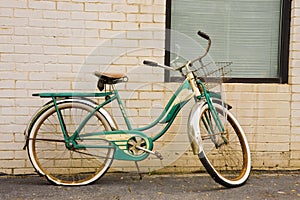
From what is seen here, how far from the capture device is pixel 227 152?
454 cm

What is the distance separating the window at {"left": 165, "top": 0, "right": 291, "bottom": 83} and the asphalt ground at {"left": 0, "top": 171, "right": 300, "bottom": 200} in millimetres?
1039

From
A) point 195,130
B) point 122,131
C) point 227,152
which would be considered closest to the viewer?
point 195,130

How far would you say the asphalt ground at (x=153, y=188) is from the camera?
374 cm

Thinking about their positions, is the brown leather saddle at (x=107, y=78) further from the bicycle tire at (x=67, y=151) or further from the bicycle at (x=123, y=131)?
the bicycle tire at (x=67, y=151)

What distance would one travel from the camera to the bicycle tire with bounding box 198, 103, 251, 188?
3.91 meters

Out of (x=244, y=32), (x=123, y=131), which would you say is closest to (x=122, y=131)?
(x=123, y=131)

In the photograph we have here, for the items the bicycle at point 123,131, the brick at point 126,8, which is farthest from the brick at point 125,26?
the bicycle at point 123,131

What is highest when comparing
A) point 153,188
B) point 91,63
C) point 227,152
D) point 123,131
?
point 91,63

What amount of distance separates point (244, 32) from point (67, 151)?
2208 millimetres

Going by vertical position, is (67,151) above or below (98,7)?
below

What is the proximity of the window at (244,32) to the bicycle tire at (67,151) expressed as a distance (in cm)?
101

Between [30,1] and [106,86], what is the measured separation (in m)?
1.09

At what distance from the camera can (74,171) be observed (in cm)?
439

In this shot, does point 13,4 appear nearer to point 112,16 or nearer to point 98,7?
point 98,7
